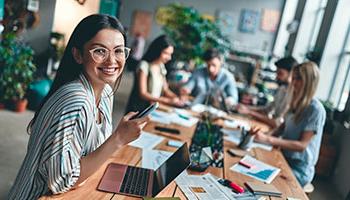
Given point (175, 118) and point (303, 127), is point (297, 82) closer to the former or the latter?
point (303, 127)

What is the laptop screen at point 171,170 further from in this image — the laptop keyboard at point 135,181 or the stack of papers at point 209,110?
the stack of papers at point 209,110

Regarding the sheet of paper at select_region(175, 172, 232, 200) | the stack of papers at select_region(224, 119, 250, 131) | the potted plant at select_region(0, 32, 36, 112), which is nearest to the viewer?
the sheet of paper at select_region(175, 172, 232, 200)

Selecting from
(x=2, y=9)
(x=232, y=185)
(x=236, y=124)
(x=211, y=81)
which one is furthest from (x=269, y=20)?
(x=232, y=185)

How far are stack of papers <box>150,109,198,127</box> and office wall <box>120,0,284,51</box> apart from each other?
7610 mm

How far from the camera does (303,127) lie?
2277 mm

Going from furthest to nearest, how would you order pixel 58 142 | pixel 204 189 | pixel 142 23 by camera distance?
pixel 142 23, pixel 204 189, pixel 58 142

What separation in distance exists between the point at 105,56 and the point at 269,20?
31.7ft

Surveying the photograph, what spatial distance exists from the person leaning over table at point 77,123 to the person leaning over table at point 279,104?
2012 mm

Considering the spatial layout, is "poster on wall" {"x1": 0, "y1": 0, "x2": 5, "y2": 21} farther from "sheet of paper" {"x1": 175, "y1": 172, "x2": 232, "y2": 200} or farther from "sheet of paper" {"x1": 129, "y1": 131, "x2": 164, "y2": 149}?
"sheet of paper" {"x1": 175, "y1": 172, "x2": 232, "y2": 200}

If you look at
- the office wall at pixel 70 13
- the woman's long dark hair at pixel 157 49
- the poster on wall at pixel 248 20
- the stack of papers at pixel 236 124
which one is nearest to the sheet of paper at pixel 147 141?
the office wall at pixel 70 13

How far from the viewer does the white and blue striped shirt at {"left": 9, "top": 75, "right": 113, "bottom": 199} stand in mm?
1077

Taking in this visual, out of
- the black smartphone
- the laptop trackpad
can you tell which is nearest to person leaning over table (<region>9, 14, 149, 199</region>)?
the laptop trackpad

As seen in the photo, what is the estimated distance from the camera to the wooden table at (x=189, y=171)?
1233 millimetres

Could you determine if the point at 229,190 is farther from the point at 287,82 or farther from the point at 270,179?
the point at 287,82
